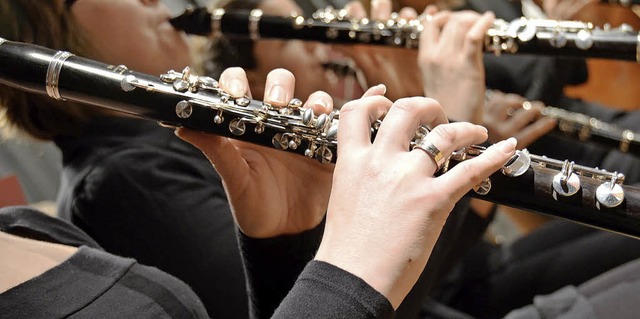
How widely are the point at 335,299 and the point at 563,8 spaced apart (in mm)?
1329

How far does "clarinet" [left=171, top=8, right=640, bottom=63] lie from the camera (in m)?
1.16

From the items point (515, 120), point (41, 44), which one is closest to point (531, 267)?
point (515, 120)

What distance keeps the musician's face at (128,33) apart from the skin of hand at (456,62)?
1.47ft

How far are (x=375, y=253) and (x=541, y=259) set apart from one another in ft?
3.06

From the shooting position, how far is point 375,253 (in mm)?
527

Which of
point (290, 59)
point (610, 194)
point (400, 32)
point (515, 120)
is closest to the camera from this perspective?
point (610, 194)

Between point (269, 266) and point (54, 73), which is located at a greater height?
point (54, 73)

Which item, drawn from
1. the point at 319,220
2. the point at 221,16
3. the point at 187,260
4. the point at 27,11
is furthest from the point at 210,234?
the point at 221,16

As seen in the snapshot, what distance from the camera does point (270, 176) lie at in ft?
2.81

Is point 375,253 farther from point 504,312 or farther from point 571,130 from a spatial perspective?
point 571,130

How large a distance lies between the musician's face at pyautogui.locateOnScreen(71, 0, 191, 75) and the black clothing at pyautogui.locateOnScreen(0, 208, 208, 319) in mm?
396

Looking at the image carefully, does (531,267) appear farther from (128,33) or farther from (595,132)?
(128,33)

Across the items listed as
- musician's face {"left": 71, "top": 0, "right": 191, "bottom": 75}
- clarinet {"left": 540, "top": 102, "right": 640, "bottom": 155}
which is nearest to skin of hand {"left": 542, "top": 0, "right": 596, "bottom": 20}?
clarinet {"left": 540, "top": 102, "right": 640, "bottom": 155}

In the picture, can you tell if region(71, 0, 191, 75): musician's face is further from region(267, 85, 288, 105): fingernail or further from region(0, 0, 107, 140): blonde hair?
region(267, 85, 288, 105): fingernail
